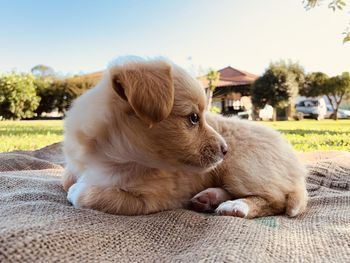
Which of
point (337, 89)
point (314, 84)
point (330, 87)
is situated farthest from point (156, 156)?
point (314, 84)

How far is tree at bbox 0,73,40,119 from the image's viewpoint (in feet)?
51.3

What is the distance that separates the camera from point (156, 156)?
1.72 meters

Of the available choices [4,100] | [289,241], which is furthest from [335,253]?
[4,100]

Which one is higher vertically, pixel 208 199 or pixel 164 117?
pixel 164 117

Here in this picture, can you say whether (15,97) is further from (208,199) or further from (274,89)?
(208,199)

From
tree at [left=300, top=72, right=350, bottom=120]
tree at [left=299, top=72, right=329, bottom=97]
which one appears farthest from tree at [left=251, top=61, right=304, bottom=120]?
tree at [left=300, top=72, right=350, bottom=120]

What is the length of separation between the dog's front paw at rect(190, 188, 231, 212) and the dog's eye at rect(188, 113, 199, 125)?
0.41 meters

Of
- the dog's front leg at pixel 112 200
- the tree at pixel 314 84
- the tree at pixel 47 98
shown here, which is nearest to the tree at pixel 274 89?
the tree at pixel 314 84

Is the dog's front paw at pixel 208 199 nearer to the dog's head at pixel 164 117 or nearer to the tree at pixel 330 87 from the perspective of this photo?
the dog's head at pixel 164 117

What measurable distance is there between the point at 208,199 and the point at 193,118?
455 mm

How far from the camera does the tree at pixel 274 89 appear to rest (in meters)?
19.5

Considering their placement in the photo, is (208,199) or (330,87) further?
(330,87)

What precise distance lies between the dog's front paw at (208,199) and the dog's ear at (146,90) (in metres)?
0.56

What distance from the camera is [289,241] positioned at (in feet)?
4.72
